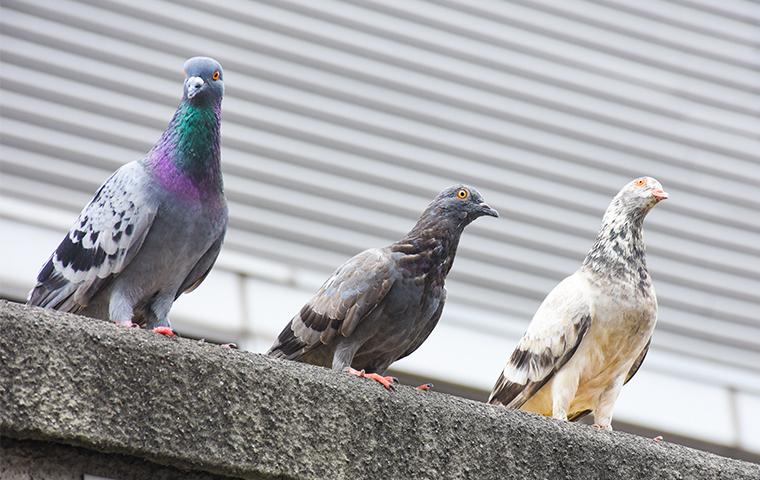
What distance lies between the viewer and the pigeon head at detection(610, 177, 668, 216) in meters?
6.55

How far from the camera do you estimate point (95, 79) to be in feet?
32.1

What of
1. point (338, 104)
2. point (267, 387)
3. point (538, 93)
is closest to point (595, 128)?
point (538, 93)

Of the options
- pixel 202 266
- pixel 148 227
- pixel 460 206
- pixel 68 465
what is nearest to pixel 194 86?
pixel 148 227

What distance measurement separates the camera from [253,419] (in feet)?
12.7

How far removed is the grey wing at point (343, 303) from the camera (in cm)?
547

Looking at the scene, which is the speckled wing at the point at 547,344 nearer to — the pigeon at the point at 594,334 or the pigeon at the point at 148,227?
the pigeon at the point at 594,334

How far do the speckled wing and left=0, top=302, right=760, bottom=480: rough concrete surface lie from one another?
1.68 m

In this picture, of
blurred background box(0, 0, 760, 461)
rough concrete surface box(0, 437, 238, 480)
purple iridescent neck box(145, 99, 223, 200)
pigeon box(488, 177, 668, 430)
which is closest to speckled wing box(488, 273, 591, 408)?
pigeon box(488, 177, 668, 430)

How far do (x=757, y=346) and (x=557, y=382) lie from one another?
560cm

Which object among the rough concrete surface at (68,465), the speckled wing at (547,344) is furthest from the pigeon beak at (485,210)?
the rough concrete surface at (68,465)

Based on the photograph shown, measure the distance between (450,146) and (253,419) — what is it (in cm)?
702

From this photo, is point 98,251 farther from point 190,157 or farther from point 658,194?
point 658,194

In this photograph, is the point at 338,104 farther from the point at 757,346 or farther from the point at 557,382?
the point at 557,382

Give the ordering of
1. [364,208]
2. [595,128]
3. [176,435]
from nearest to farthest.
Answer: [176,435] → [364,208] → [595,128]
